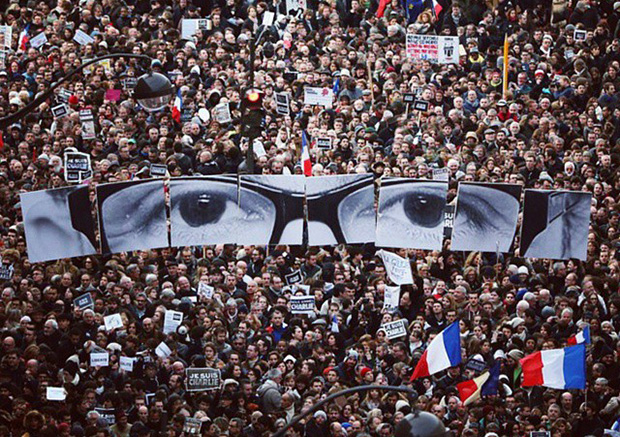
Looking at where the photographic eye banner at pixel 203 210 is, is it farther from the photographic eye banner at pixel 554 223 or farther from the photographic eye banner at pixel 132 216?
the photographic eye banner at pixel 554 223

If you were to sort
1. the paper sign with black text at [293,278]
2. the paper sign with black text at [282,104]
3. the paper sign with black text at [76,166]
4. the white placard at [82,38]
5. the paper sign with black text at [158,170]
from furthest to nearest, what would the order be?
the white placard at [82,38], the paper sign with black text at [282,104], the paper sign with black text at [76,166], the paper sign with black text at [158,170], the paper sign with black text at [293,278]

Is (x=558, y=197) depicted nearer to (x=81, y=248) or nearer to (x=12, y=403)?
(x=81, y=248)

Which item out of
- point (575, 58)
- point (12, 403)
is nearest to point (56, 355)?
point (12, 403)

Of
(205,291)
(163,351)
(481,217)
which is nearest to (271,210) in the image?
(205,291)

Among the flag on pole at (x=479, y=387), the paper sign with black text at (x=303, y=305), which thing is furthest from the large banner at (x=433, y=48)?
the flag on pole at (x=479, y=387)

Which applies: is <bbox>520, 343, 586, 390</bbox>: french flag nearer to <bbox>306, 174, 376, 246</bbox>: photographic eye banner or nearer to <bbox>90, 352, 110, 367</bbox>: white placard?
<bbox>306, 174, 376, 246</bbox>: photographic eye banner

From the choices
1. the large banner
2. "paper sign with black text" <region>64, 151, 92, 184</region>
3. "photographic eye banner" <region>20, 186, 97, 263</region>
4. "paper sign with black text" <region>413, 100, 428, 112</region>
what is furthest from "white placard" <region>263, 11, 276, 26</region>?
"photographic eye banner" <region>20, 186, 97, 263</region>
